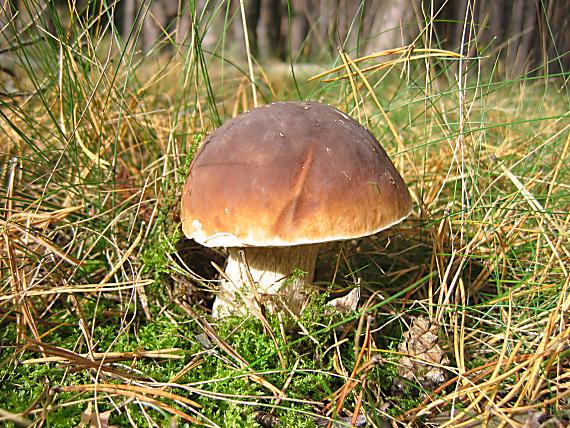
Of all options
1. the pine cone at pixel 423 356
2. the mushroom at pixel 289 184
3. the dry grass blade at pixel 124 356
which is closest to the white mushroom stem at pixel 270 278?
the mushroom at pixel 289 184

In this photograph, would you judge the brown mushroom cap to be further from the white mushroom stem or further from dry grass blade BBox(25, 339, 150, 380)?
dry grass blade BBox(25, 339, 150, 380)

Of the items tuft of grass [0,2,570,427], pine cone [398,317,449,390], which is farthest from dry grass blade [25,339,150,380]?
pine cone [398,317,449,390]

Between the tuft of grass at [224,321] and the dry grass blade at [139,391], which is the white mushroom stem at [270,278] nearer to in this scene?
the tuft of grass at [224,321]

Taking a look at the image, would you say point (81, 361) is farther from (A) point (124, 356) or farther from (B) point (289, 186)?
(B) point (289, 186)

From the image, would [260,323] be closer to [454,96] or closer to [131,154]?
[131,154]

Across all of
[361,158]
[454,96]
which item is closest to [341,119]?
[361,158]

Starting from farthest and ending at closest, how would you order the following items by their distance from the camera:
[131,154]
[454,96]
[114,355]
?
[454,96], [131,154], [114,355]

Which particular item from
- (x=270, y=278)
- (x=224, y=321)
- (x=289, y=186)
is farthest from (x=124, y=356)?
(x=289, y=186)

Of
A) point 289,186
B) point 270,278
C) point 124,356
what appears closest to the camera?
point 289,186
